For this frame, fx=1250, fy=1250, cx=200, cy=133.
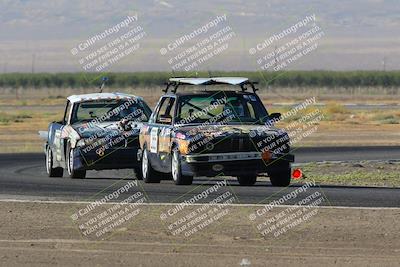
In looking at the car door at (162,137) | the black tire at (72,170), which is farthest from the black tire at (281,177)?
the black tire at (72,170)

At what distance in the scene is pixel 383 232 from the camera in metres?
15.3

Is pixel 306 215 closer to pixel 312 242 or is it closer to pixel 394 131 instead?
pixel 312 242

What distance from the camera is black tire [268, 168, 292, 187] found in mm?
21484

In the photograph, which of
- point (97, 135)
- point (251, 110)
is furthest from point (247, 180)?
point (97, 135)

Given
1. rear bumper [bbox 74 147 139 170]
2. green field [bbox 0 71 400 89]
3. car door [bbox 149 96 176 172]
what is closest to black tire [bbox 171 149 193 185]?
car door [bbox 149 96 176 172]

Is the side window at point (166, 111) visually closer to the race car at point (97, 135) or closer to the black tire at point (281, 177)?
the race car at point (97, 135)

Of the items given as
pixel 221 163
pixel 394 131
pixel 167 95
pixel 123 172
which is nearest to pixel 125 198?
pixel 221 163

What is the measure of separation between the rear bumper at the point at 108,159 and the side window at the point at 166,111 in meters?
1.11

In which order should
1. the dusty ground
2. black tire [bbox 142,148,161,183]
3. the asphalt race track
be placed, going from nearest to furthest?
1. the dusty ground
2. the asphalt race track
3. black tire [bbox 142,148,161,183]

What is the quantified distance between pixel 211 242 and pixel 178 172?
6.97 metres

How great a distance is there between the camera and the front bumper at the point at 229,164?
68.4ft

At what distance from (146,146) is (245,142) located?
2.61m

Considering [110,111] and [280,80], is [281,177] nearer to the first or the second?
[110,111]

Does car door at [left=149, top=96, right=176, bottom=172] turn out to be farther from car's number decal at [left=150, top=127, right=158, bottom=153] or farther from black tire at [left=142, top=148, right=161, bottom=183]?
black tire at [left=142, top=148, right=161, bottom=183]
